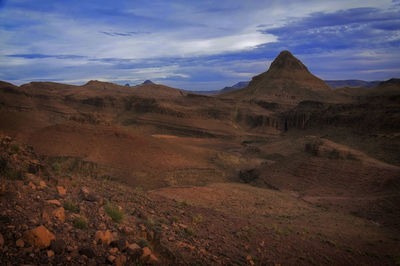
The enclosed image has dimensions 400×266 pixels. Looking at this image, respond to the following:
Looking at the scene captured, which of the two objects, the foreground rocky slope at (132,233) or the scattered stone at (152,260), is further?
the scattered stone at (152,260)

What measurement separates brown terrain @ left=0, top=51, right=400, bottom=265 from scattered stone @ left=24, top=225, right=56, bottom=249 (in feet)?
0.04

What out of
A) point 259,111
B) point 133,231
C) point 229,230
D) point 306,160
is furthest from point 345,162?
point 259,111

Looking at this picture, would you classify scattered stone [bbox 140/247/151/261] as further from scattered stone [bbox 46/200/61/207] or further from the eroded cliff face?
the eroded cliff face

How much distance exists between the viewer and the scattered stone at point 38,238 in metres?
3.40

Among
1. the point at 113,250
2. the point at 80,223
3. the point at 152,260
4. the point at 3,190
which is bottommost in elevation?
the point at 152,260

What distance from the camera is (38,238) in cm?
344

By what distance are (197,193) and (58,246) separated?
10.9m

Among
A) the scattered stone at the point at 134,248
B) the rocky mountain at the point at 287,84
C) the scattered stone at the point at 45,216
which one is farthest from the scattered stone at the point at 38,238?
the rocky mountain at the point at 287,84

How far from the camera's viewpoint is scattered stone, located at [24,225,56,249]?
340 cm

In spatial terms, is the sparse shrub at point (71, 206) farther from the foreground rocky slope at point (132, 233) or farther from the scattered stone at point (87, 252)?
the scattered stone at point (87, 252)

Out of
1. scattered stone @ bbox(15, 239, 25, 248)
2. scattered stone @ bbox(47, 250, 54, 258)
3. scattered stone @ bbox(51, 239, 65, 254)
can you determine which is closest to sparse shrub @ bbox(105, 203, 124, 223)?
scattered stone @ bbox(51, 239, 65, 254)

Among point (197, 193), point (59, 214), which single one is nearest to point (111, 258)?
point (59, 214)

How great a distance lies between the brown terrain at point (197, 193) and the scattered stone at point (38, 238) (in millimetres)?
13

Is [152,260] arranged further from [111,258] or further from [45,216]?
[45,216]
